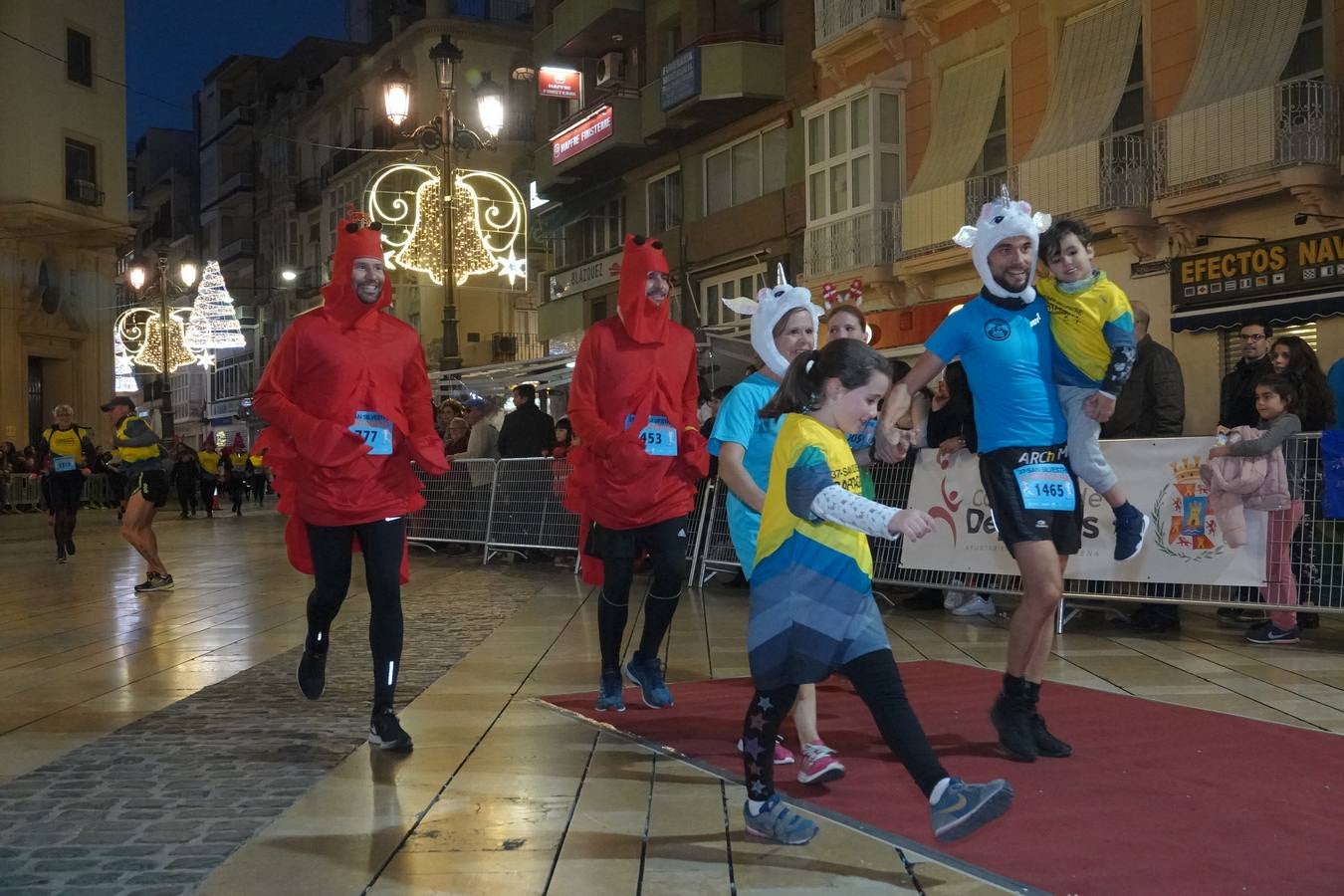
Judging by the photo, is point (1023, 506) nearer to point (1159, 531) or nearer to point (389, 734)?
point (389, 734)

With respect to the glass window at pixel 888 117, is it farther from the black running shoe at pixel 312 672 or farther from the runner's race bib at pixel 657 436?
the black running shoe at pixel 312 672

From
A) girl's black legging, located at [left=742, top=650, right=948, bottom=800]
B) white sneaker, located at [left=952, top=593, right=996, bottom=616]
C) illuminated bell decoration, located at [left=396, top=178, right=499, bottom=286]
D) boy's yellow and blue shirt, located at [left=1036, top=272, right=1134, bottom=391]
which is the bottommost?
white sneaker, located at [left=952, top=593, right=996, bottom=616]

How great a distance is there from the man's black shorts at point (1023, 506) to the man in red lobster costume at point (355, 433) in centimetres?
223

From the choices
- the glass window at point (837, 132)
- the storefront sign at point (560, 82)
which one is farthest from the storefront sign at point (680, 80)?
the storefront sign at point (560, 82)

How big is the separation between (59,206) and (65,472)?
29.1 metres

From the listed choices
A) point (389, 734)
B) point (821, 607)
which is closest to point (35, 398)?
point (389, 734)

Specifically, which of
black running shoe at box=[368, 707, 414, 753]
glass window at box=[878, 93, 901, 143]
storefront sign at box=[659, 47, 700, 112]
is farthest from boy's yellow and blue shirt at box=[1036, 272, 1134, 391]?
storefront sign at box=[659, 47, 700, 112]

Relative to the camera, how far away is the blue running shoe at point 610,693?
21.9 ft

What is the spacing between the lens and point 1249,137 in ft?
57.2

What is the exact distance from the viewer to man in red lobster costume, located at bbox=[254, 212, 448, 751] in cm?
598

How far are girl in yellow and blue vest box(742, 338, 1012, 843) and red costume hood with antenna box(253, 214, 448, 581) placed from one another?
2135mm

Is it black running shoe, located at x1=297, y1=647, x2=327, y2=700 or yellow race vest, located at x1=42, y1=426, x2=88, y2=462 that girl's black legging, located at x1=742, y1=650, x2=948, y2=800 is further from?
yellow race vest, located at x1=42, y1=426, x2=88, y2=462

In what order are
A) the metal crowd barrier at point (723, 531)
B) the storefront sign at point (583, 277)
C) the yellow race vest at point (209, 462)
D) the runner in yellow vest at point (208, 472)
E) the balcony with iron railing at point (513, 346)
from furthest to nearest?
the balcony with iron railing at point (513, 346) → the storefront sign at point (583, 277) → the yellow race vest at point (209, 462) → the runner in yellow vest at point (208, 472) → the metal crowd barrier at point (723, 531)

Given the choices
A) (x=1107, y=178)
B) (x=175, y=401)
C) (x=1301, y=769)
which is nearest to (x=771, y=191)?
(x=1107, y=178)
